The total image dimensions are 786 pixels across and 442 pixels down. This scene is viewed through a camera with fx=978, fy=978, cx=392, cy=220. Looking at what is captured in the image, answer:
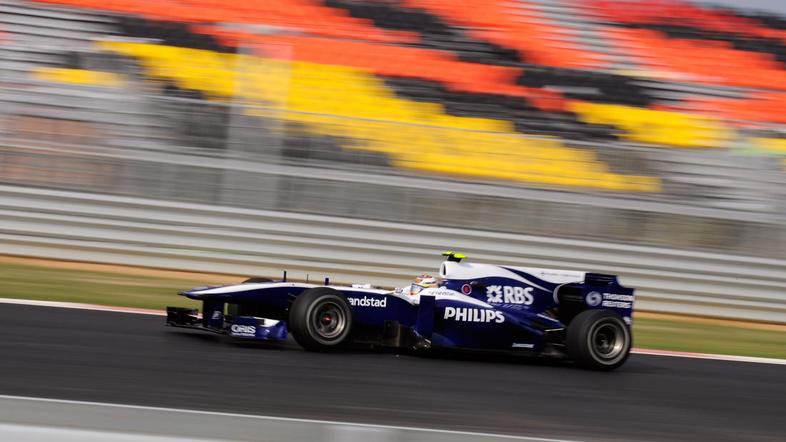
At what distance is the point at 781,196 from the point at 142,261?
9.53 metres

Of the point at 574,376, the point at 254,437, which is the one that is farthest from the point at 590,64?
the point at 254,437

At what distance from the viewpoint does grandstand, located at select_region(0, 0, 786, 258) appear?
1373cm

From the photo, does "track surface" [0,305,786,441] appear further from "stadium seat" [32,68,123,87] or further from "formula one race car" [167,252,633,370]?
"stadium seat" [32,68,123,87]

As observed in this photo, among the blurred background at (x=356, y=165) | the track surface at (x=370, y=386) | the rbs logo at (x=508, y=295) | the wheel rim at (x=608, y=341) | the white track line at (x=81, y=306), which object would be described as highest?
the blurred background at (x=356, y=165)

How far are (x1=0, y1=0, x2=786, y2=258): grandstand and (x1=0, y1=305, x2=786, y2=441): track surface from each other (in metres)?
Result: 6.30

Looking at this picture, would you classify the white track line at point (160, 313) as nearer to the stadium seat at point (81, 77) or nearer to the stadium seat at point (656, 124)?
the stadium seat at point (81, 77)

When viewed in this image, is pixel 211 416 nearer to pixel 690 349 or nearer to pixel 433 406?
pixel 433 406

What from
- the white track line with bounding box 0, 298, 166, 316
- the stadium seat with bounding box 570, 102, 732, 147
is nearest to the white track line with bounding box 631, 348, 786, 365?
the white track line with bounding box 0, 298, 166, 316

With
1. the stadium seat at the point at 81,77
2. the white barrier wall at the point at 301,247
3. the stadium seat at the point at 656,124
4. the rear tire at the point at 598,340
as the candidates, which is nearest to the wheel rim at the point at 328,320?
the rear tire at the point at 598,340

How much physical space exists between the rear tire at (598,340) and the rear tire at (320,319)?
1769 mm

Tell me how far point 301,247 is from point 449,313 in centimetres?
666

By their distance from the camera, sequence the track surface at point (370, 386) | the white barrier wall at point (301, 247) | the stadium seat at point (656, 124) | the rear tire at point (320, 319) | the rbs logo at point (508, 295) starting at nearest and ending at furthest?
the track surface at point (370, 386) → the rear tire at point (320, 319) → the rbs logo at point (508, 295) → the white barrier wall at point (301, 247) → the stadium seat at point (656, 124)

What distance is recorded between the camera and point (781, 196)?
14969 mm

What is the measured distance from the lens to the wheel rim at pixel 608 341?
24.3 ft
